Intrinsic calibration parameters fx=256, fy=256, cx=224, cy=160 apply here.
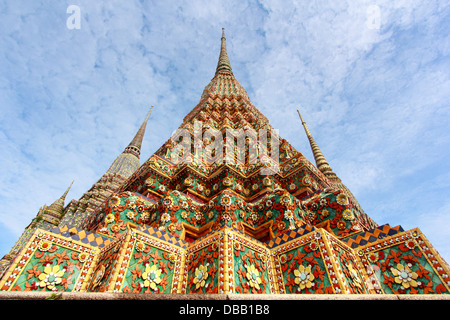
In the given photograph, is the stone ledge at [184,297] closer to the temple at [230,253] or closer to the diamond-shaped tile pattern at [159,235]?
the temple at [230,253]

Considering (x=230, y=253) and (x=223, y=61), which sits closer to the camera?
(x=230, y=253)

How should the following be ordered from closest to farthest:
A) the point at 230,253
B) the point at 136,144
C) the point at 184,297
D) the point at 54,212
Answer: the point at 184,297
the point at 230,253
the point at 54,212
the point at 136,144

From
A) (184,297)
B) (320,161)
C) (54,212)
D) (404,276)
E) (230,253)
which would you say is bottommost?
(184,297)

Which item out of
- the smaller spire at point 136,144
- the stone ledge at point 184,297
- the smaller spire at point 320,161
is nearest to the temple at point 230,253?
the stone ledge at point 184,297

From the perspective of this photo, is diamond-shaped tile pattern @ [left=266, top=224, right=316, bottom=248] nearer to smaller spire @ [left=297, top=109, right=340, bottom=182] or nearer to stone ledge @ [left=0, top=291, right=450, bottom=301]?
stone ledge @ [left=0, top=291, right=450, bottom=301]

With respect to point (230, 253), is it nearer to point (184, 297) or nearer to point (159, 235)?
point (159, 235)

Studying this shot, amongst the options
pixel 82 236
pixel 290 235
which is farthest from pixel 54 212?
pixel 290 235

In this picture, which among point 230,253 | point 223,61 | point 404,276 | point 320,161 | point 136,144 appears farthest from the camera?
point 136,144

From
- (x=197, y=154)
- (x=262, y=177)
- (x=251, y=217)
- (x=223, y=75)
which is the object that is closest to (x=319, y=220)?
(x=251, y=217)

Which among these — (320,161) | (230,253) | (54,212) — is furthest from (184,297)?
(54,212)

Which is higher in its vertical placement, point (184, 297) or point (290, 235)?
point (290, 235)

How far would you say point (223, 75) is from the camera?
71.6 feet

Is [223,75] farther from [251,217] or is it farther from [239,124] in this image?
[251,217]
